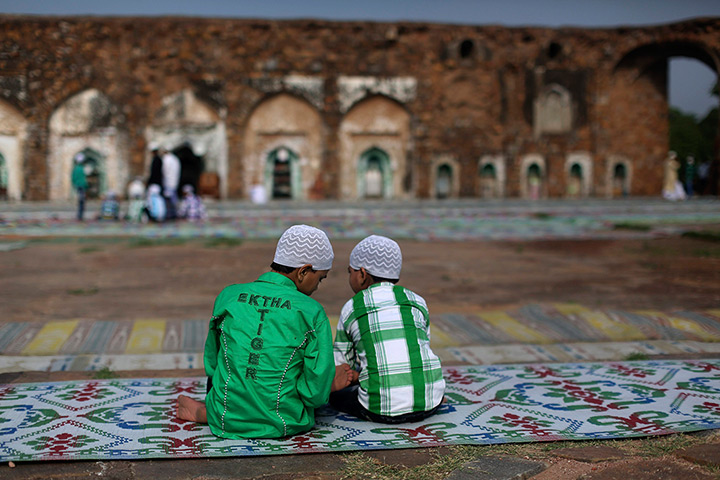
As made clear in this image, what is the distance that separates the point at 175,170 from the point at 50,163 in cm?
1035

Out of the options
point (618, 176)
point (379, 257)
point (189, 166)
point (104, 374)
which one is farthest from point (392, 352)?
point (618, 176)

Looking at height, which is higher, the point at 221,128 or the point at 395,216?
the point at 221,128

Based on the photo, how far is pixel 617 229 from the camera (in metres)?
11.7

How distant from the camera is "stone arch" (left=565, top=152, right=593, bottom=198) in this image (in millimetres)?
23812

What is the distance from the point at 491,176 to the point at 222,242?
49.8 ft

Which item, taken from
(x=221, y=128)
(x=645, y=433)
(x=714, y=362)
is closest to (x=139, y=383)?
(x=645, y=433)

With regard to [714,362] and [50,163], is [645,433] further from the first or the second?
[50,163]

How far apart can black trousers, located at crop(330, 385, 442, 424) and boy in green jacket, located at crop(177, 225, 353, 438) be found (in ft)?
0.80

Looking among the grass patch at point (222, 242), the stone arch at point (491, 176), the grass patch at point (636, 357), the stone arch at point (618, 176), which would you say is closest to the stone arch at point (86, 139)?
the stone arch at point (491, 176)

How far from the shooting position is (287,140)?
22.8 meters

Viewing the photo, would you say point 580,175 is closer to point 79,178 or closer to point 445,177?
point 445,177

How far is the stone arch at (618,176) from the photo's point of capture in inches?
944

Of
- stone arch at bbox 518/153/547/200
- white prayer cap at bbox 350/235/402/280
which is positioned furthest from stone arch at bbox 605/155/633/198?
white prayer cap at bbox 350/235/402/280

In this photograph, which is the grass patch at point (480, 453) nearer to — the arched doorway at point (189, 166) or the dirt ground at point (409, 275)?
the dirt ground at point (409, 275)
